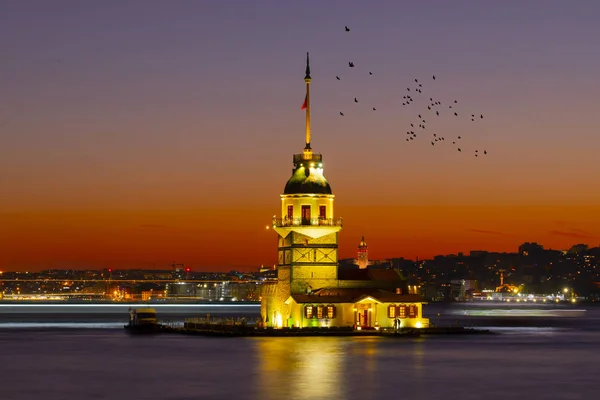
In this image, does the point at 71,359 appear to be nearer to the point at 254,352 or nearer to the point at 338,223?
the point at 254,352

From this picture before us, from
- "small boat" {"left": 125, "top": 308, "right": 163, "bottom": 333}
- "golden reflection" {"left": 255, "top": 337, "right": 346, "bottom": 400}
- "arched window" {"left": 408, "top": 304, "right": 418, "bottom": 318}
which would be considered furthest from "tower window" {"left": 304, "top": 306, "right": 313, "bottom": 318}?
"small boat" {"left": 125, "top": 308, "right": 163, "bottom": 333}

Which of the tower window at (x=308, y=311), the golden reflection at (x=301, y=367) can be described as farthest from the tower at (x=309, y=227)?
the golden reflection at (x=301, y=367)

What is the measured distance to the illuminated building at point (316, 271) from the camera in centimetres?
8794

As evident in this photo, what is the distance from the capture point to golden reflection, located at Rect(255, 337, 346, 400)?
51.2 meters

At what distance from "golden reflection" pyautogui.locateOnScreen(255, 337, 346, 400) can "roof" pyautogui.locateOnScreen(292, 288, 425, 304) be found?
353 cm

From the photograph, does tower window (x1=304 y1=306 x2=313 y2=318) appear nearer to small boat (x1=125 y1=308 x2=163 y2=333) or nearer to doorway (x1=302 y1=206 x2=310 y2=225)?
doorway (x1=302 y1=206 x2=310 y2=225)

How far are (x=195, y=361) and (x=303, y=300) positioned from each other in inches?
792

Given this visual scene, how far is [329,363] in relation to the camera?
64.4m

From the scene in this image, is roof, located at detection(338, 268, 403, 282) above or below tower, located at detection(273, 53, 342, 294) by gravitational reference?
below

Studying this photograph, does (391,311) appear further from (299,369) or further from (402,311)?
(299,369)

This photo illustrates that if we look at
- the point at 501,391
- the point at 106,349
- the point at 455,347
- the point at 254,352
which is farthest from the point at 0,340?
the point at 501,391

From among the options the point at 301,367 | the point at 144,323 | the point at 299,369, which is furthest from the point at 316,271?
the point at 299,369

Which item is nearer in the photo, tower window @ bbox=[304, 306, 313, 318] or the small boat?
tower window @ bbox=[304, 306, 313, 318]

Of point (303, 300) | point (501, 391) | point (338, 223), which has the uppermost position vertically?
point (338, 223)
